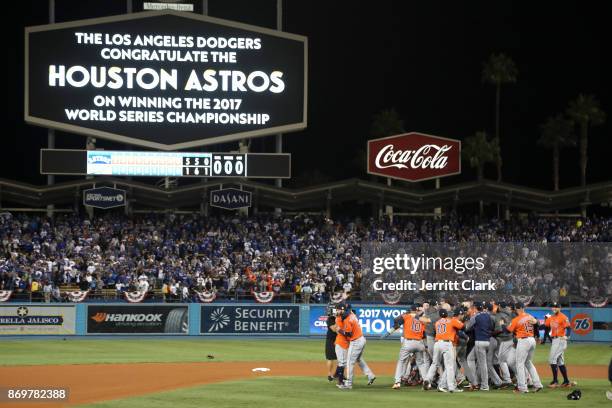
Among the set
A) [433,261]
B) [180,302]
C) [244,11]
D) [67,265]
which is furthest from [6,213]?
[433,261]

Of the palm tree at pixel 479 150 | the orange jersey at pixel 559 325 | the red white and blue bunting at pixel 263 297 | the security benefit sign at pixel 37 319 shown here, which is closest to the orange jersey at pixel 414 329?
the orange jersey at pixel 559 325

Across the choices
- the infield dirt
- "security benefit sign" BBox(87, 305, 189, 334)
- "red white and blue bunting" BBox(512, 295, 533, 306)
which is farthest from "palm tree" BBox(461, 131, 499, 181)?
the infield dirt

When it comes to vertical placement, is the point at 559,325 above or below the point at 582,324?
above

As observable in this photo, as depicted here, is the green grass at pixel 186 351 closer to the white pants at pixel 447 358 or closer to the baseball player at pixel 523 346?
the baseball player at pixel 523 346

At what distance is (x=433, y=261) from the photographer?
44750 mm

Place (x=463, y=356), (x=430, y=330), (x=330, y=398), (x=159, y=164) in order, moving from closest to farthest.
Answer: (x=330, y=398)
(x=430, y=330)
(x=463, y=356)
(x=159, y=164)

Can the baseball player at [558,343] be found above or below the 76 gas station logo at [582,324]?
above

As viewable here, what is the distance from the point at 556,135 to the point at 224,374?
72.1 meters

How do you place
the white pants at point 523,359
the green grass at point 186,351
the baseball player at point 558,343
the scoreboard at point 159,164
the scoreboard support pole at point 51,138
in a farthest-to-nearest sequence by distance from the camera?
1. the scoreboard support pole at point 51,138
2. the scoreboard at point 159,164
3. the green grass at point 186,351
4. the baseball player at point 558,343
5. the white pants at point 523,359

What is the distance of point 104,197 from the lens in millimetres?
48688

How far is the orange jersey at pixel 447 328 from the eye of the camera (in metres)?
21.6

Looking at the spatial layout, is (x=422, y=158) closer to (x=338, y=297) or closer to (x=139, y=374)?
(x=338, y=297)

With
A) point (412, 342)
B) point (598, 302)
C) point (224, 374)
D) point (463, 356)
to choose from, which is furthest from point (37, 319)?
point (598, 302)

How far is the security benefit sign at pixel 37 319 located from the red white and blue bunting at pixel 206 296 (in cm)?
511
